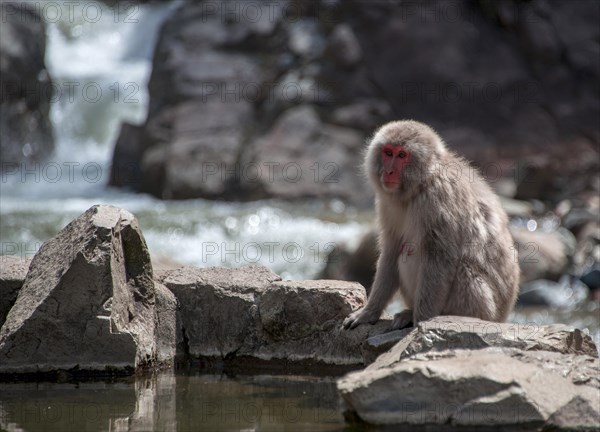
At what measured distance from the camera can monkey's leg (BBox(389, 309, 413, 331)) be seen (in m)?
4.96

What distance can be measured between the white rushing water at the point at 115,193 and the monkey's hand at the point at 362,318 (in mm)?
3781

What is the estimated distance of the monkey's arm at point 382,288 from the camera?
16.7 ft

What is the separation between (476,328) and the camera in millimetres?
4305

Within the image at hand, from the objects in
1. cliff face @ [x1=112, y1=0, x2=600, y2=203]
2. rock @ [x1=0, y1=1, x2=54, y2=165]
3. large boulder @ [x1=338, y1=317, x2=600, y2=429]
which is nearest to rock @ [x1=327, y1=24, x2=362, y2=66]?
cliff face @ [x1=112, y1=0, x2=600, y2=203]

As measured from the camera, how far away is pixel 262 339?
525 centimetres

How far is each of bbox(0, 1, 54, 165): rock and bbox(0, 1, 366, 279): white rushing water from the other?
1.19ft

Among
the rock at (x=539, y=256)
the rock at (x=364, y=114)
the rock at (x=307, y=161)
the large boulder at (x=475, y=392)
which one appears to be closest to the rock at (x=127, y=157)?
the rock at (x=307, y=161)

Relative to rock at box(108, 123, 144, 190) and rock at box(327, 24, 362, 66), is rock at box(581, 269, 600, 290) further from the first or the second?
rock at box(108, 123, 144, 190)

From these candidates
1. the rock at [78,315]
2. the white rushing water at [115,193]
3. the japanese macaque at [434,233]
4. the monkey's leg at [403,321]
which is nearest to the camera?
the rock at [78,315]

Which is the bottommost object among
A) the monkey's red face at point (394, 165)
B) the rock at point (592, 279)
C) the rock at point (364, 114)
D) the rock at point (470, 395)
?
the rock at point (592, 279)

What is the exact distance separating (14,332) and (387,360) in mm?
1937

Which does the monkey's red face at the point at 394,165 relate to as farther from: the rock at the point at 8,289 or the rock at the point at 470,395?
the rock at the point at 8,289

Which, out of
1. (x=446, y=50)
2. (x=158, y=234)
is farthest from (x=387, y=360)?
(x=446, y=50)

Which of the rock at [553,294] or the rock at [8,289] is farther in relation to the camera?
the rock at [553,294]
